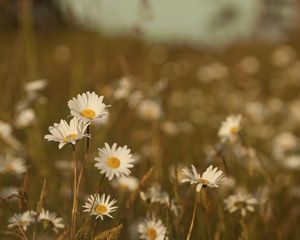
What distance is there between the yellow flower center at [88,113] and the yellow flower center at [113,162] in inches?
4.0

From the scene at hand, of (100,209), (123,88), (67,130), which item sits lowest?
(100,209)

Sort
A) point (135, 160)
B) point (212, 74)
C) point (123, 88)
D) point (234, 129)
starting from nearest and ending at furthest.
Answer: point (135, 160) < point (234, 129) < point (123, 88) < point (212, 74)

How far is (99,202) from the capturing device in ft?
3.64

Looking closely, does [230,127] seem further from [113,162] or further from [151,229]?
[113,162]

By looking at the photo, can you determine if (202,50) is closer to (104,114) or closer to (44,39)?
(44,39)

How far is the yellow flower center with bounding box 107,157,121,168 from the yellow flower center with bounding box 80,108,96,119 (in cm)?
10

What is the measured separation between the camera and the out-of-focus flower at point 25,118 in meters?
1.98

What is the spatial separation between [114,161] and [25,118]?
981 mm

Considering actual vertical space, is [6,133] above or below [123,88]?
below

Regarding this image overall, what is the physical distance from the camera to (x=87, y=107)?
3.51ft

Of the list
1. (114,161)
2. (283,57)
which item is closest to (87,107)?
(114,161)

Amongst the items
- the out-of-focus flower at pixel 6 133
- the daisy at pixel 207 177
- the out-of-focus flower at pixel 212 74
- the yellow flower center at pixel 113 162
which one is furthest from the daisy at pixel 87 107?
the out-of-focus flower at pixel 212 74

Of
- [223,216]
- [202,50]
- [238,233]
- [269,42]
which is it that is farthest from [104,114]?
[269,42]

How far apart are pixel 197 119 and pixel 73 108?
3651mm
